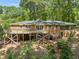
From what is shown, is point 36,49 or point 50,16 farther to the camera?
point 50,16

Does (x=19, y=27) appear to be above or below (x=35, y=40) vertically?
above

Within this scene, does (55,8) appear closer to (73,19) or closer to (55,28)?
(73,19)

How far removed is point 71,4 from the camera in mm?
26391

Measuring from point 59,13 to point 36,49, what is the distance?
12336 mm

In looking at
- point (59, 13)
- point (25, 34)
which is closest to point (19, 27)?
point (25, 34)

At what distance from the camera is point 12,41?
17.9 m

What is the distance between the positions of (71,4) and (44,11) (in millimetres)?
3664

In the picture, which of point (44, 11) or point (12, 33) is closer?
point (12, 33)

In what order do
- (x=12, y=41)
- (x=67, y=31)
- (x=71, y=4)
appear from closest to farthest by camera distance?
(x=12, y=41)
(x=67, y=31)
(x=71, y=4)

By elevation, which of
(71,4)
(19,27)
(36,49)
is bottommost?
(36,49)

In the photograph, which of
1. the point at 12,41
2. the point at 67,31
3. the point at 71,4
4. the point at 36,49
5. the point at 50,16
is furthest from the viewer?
the point at 50,16

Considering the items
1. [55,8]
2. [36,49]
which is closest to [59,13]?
[55,8]

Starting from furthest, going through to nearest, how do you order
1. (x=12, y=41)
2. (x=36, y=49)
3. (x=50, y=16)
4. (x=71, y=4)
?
(x=50, y=16), (x=71, y=4), (x=12, y=41), (x=36, y=49)

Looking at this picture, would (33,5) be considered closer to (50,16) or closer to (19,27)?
(50,16)
